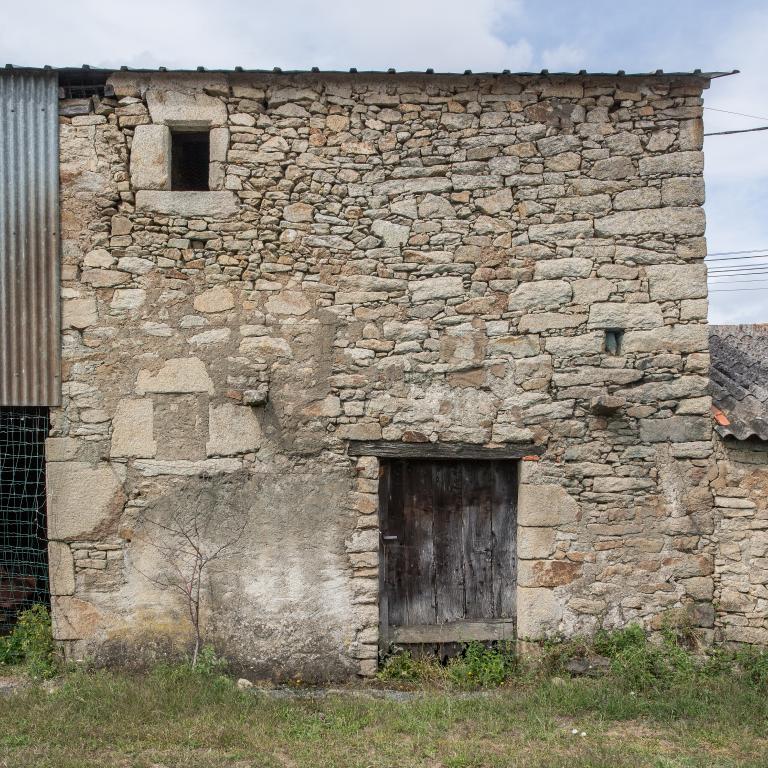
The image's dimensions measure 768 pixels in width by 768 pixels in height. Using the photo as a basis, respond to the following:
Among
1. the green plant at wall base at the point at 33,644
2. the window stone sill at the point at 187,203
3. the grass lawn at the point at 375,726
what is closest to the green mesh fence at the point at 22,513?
the green plant at wall base at the point at 33,644

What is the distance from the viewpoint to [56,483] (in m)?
5.33

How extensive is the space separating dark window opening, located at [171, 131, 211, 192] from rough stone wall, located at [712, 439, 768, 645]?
16.4ft

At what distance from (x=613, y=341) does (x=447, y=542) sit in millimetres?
2178

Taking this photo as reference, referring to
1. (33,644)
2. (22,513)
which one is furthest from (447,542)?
(22,513)

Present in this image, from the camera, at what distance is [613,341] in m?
5.48

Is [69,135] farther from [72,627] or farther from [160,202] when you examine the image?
[72,627]

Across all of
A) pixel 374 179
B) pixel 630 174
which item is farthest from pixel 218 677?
pixel 630 174

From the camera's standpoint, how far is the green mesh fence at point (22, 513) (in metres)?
5.70

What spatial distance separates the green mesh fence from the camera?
18.7 ft

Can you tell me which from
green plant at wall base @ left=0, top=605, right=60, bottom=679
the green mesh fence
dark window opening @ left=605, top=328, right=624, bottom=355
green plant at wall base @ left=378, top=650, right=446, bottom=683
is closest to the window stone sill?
the green mesh fence

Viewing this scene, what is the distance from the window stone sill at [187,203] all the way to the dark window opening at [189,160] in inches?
13.3

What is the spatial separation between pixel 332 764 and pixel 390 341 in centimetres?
302

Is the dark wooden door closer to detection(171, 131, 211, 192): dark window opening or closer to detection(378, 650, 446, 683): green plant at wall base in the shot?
detection(378, 650, 446, 683): green plant at wall base

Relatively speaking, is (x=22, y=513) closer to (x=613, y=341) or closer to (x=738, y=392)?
(x=613, y=341)
